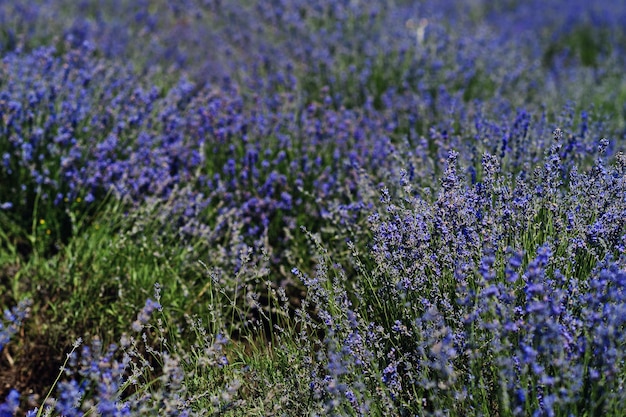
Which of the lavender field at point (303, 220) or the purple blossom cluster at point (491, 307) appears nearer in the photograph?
the purple blossom cluster at point (491, 307)

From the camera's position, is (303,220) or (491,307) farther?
(303,220)

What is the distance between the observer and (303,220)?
3.42 meters

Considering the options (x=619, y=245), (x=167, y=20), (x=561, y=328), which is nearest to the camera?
(x=561, y=328)

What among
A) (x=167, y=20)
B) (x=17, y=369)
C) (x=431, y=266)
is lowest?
(x=17, y=369)

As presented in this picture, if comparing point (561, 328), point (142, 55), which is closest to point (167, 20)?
point (142, 55)

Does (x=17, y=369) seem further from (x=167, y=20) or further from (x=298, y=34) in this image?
(x=167, y=20)

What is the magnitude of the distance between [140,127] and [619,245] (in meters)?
2.50

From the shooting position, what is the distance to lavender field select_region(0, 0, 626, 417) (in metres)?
1.86

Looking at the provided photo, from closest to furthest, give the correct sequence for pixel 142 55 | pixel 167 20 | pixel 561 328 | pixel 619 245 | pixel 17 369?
pixel 561 328 < pixel 619 245 < pixel 17 369 < pixel 142 55 < pixel 167 20

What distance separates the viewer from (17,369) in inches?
109

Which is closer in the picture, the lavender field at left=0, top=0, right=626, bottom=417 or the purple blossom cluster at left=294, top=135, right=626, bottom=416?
the purple blossom cluster at left=294, top=135, right=626, bottom=416

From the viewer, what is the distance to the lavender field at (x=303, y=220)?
6.09 feet

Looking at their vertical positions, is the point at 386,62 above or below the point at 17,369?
above

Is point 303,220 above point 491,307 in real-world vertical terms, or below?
below
